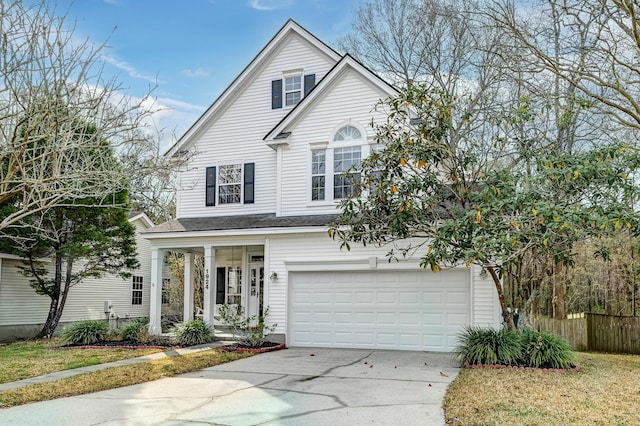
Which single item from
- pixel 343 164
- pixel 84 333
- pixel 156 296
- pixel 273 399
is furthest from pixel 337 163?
pixel 273 399

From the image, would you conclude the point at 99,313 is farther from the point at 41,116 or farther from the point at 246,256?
the point at 41,116

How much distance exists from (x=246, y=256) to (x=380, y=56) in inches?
398

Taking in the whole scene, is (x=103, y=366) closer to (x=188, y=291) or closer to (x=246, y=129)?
(x=188, y=291)

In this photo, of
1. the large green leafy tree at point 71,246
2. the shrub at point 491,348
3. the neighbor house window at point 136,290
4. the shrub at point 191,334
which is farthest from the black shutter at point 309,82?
the neighbor house window at point 136,290

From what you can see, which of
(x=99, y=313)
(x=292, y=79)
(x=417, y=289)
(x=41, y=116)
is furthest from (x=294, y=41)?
(x=99, y=313)

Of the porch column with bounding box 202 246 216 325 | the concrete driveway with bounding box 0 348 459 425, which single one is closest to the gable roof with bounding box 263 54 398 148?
the porch column with bounding box 202 246 216 325

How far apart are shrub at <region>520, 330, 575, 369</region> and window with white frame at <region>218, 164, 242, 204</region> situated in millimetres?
10036

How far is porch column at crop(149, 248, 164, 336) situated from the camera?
55.4 feet

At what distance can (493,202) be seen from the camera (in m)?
11.0

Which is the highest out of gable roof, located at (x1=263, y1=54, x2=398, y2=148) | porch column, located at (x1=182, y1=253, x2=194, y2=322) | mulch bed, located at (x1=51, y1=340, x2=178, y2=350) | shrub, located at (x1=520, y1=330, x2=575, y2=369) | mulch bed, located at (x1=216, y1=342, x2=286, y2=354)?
gable roof, located at (x1=263, y1=54, x2=398, y2=148)

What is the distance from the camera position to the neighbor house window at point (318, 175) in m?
16.4

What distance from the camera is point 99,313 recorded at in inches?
899

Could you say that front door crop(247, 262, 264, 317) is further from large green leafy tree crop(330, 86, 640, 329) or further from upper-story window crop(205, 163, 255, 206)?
large green leafy tree crop(330, 86, 640, 329)

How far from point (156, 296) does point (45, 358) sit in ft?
13.9
